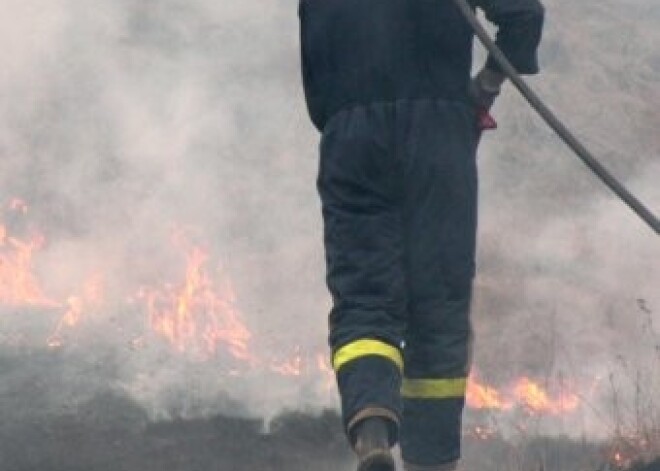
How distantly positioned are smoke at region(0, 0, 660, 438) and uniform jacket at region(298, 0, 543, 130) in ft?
9.38

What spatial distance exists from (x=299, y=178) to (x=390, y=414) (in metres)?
5.57

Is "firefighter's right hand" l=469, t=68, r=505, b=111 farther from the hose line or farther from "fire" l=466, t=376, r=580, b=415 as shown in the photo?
"fire" l=466, t=376, r=580, b=415

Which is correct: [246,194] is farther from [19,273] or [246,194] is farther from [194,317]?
[19,273]

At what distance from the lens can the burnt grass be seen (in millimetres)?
4598

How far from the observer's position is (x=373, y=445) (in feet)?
8.24

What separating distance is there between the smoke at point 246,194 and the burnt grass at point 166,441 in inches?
6.2

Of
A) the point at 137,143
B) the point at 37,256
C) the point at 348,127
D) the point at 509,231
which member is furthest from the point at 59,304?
the point at 348,127

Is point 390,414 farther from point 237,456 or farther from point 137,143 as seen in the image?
point 137,143

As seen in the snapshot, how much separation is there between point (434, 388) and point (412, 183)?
59cm

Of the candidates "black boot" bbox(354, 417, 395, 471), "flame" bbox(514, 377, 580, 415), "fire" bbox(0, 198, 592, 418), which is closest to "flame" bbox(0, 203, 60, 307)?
"fire" bbox(0, 198, 592, 418)


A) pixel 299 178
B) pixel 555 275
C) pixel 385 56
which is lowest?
pixel 555 275

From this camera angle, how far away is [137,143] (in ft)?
26.1

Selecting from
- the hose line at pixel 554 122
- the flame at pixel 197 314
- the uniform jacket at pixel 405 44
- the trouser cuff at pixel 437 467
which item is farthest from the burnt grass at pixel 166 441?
the uniform jacket at pixel 405 44

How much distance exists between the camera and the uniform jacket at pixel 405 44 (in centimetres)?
284
